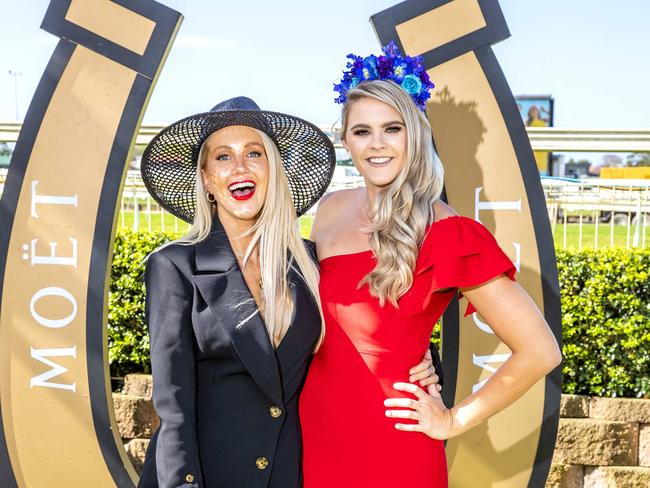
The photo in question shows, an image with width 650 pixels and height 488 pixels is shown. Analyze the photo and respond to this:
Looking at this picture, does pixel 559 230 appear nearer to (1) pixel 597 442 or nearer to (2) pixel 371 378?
(1) pixel 597 442

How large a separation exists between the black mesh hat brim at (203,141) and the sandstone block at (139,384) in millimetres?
2039

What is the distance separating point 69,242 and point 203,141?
1.11 m

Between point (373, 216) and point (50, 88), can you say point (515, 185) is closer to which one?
point (373, 216)

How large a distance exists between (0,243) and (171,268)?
1.66 m

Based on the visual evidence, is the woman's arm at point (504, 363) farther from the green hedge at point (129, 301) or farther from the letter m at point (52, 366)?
the green hedge at point (129, 301)

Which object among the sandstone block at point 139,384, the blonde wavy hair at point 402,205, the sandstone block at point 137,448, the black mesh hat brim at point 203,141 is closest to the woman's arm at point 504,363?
the blonde wavy hair at point 402,205

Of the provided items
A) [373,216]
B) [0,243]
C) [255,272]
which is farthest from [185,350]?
[0,243]

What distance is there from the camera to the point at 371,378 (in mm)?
2520

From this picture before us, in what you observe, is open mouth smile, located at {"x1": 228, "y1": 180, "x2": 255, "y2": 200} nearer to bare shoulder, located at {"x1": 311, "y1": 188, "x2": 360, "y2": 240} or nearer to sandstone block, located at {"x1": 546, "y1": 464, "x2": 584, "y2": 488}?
bare shoulder, located at {"x1": 311, "y1": 188, "x2": 360, "y2": 240}

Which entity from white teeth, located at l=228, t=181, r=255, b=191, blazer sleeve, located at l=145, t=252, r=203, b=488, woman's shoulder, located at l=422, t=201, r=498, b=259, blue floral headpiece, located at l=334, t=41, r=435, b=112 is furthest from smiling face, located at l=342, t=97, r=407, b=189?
blazer sleeve, located at l=145, t=252, r=203, b=488

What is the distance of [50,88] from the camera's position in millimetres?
3486

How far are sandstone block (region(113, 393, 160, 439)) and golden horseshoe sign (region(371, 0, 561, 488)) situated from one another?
2.25 m

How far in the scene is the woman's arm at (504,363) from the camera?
2396 mm

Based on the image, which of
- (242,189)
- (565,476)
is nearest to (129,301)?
(242,189)
